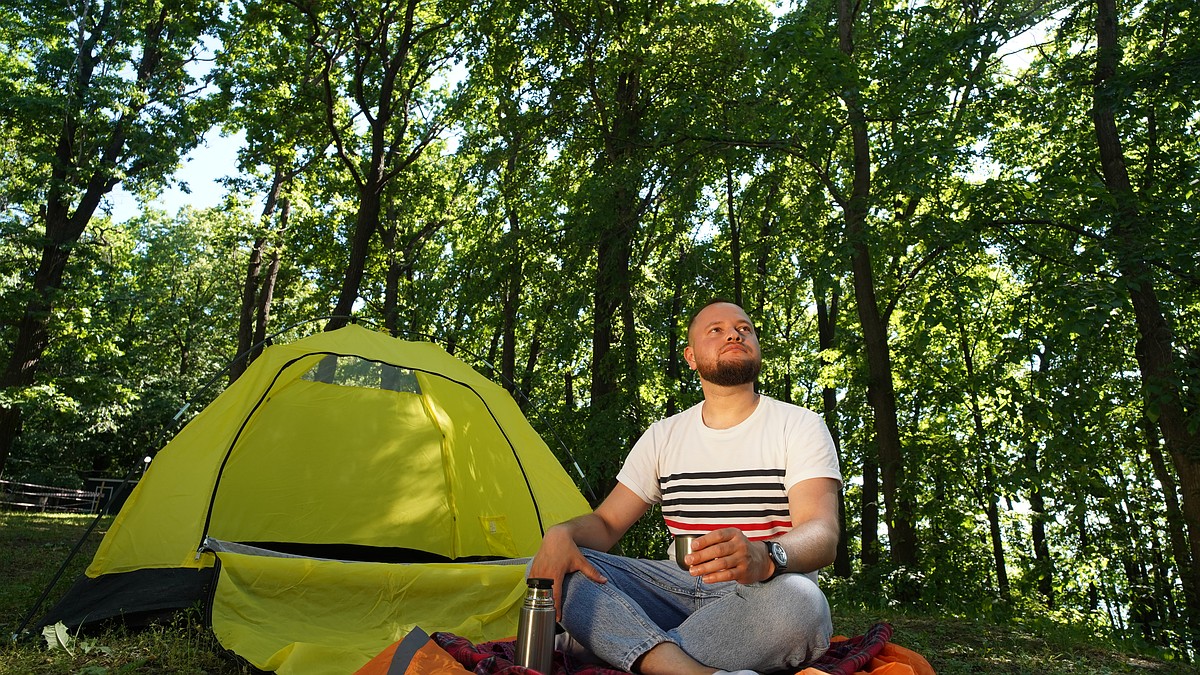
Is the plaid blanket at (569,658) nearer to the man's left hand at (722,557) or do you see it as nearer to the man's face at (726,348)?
the man's left hand at (722,557)

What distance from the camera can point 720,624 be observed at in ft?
6.57

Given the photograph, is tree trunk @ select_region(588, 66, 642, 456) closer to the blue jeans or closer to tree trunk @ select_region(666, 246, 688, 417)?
tree trunk @ select_region(666, 246, 688, 417)

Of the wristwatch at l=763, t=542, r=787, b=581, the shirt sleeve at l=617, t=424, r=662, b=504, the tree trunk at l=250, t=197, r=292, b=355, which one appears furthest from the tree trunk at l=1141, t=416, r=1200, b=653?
the tree trunk at l=250, t=197, r=292, b=355

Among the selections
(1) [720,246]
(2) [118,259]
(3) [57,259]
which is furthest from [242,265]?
(1) [720,246]

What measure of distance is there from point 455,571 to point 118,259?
47.9 ft

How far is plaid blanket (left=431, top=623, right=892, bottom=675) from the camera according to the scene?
2068mm

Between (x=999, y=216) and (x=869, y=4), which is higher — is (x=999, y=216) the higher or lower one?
the lower one

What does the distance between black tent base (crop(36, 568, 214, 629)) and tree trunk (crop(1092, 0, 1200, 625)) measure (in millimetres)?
5985

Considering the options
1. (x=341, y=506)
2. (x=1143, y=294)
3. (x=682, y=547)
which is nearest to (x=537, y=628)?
(x=682, y=547)

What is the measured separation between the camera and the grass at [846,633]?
3.42m

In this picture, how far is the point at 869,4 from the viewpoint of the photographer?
9.30 metres

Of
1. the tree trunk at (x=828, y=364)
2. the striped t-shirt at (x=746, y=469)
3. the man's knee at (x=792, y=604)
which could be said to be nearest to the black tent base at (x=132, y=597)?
the striped t-shirt at (x=746, y=469)

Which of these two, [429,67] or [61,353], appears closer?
[429,67]

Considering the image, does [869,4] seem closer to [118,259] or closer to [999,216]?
[999,216]
